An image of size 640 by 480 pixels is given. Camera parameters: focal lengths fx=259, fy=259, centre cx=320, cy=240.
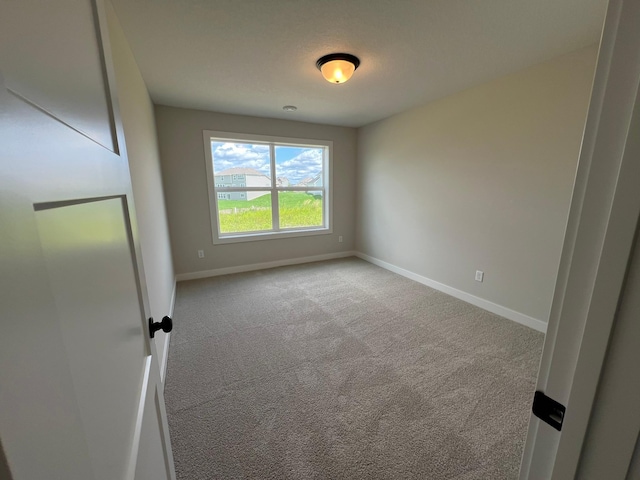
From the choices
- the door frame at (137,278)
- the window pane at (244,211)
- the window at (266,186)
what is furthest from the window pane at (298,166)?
the door frame at (137,278)

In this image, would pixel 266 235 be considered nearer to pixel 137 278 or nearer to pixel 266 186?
pixel 266 186

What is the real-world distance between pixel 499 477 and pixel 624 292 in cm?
137

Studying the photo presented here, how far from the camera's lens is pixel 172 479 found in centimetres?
94

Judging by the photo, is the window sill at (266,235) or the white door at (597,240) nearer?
the white door at (597,240)

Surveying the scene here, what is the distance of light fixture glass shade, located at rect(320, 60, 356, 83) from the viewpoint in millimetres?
2053

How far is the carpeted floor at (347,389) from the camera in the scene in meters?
1.30

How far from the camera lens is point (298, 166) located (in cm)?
441

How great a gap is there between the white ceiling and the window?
1075 millimetres

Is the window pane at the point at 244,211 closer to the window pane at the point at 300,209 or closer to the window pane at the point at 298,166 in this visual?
the window pane at the point at 300,209

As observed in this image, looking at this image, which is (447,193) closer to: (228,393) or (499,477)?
(499,477)

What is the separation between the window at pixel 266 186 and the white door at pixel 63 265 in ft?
10.8

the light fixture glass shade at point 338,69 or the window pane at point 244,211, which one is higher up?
the light fixture glass shade at point 338,69

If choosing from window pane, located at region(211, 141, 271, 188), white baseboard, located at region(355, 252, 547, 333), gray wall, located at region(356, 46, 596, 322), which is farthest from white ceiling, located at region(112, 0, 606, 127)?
white baseboard, located at region(355, 252, 547, 333)

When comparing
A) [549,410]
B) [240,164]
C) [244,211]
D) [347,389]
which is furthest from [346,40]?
[244,211]
